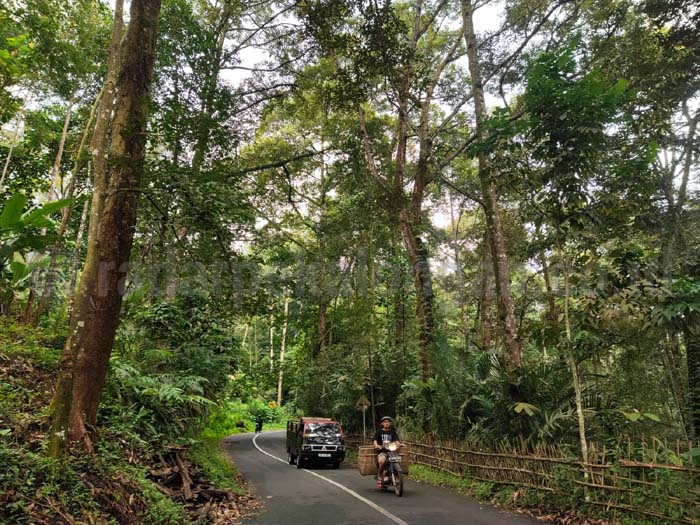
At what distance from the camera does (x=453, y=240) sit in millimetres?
27359

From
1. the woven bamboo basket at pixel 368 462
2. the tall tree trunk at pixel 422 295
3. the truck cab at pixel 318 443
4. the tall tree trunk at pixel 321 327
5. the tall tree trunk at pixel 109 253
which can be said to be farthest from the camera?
the tall tree trunk at pixel 321 327

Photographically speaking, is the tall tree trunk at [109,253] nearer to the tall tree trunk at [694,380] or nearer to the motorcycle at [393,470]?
the motorcycle at [393,470]

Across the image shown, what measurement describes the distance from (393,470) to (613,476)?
4.18 m

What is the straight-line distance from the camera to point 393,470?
927 centimetres

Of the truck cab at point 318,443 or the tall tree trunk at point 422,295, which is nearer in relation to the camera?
the tall tree trunk at point 422,295

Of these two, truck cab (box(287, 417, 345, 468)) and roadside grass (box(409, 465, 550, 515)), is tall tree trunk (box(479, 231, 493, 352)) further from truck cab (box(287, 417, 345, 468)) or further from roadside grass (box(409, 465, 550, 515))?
roadside grass (box(409, 465, 550, 515))

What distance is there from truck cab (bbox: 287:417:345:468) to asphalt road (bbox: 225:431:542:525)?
336 centimetres

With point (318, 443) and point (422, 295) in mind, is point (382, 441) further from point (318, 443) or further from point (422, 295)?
point (318, 443)

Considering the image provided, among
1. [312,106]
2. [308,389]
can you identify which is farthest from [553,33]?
[308,389]

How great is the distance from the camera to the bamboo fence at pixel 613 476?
18.2ft

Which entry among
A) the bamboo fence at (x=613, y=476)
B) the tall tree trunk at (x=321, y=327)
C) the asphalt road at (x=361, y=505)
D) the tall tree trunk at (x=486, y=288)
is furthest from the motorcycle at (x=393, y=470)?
the tall tree trunk at (x=321, y=327)

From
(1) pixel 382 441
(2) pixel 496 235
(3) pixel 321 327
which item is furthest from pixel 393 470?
(3) pixel 321 327

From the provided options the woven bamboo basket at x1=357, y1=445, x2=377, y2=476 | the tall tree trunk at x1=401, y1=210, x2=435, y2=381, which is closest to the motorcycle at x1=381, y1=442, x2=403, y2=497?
the woven bamboo basket at x1=357, y1=445, x2=377, y2=476

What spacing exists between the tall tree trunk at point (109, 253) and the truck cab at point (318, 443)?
10.6m
